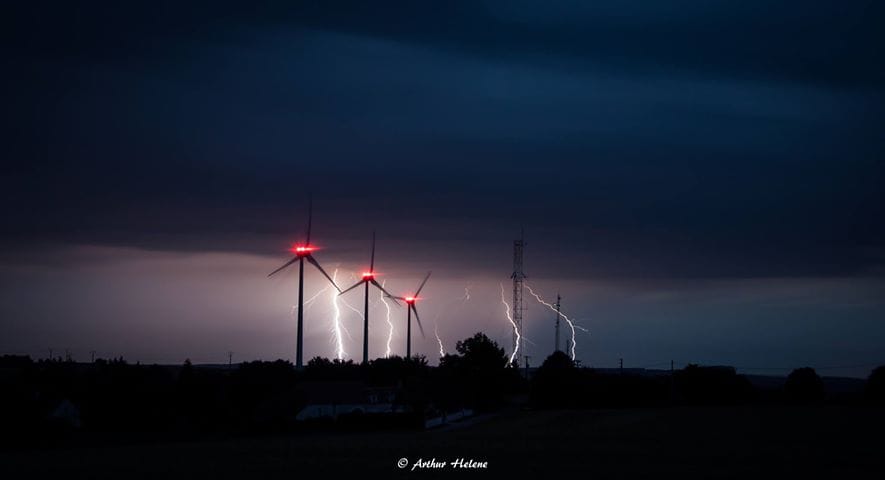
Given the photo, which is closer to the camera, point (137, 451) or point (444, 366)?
point (137, 451)

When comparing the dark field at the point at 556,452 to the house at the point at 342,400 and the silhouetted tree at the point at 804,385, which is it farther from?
the silhouetted tree at the point at 804,385

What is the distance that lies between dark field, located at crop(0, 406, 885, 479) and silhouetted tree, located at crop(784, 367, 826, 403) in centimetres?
4890

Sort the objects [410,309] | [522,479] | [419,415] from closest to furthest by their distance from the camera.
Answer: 1. [522,479]
2. [419,415]
3. [410,309]

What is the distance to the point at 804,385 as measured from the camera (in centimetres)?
15338

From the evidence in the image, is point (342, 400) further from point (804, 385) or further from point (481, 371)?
point (804, 385)

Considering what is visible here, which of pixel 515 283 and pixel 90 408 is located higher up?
pixel 515 283

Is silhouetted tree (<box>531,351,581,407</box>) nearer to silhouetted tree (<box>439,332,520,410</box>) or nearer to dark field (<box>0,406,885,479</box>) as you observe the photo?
silhouetted tree (<box>439,332,520,410</box>)

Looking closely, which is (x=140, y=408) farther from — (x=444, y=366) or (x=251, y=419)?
(x=444, y=366)

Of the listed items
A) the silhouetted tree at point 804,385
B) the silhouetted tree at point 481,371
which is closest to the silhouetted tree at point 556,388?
the silhouetted tree at point 481,371

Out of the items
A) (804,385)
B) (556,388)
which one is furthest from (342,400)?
(804,385)

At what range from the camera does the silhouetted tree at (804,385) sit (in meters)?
150

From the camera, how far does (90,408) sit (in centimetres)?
11312

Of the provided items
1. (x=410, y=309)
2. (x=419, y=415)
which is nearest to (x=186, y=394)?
(x=419, y=415)

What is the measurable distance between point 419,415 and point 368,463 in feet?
157
